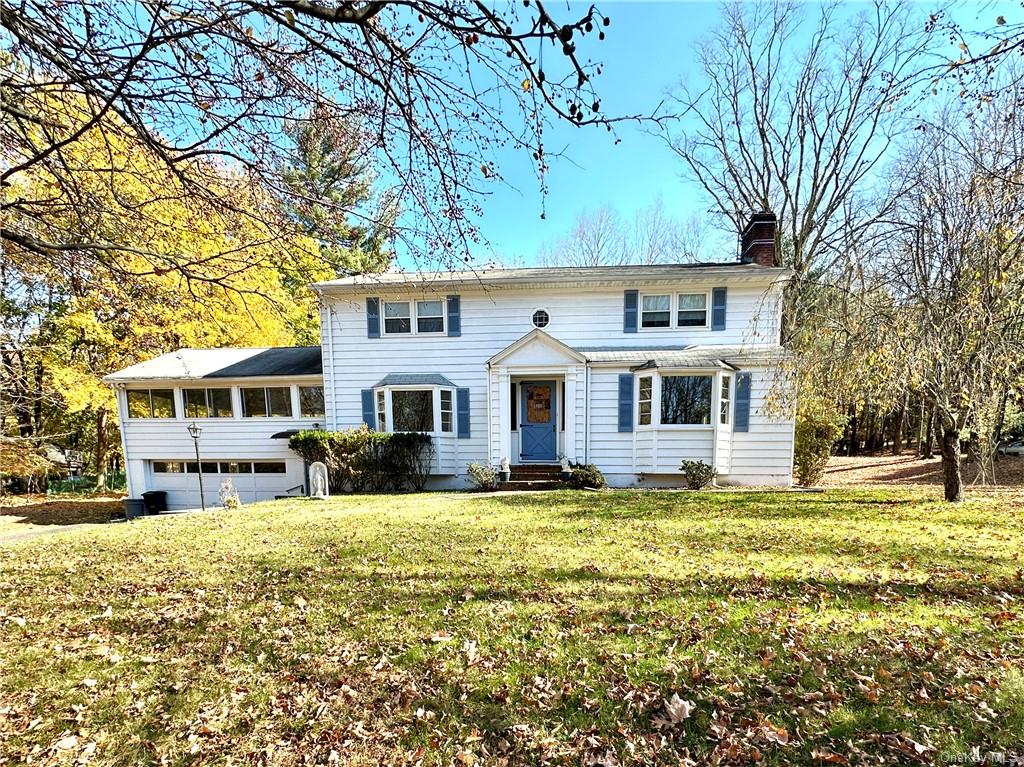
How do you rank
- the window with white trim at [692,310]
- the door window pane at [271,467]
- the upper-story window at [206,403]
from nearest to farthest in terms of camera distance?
the window with white trim at [692,310] → the upper-story window at [206,403] → the door window pane at [271,467]

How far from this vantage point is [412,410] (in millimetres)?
11852

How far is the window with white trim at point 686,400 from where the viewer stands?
10.5 meters

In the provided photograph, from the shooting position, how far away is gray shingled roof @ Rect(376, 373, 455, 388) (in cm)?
1167

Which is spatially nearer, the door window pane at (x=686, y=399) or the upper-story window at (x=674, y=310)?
the door window pane at (x=686, y=399)

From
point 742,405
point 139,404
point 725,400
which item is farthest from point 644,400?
point 139,404

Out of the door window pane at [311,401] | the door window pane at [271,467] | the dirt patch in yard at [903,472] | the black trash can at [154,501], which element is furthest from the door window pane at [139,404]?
the dirt patch in yard at [903,472]

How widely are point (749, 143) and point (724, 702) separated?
70.4ft

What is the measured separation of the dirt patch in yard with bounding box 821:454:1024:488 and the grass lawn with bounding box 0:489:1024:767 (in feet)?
Answer: 34.4

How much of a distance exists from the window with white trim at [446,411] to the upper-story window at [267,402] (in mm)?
4772

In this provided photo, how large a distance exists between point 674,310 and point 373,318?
837cm

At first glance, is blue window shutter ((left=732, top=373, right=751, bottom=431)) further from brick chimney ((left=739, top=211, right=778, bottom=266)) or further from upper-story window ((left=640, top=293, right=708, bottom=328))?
brick chimney ((left=739, top=211, right=778, bottom=266))

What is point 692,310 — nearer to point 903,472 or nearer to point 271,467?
point 903,472

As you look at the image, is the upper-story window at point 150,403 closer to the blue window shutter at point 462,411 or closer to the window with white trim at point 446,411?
the window with white trim at point 446,411

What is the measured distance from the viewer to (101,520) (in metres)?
12.3
